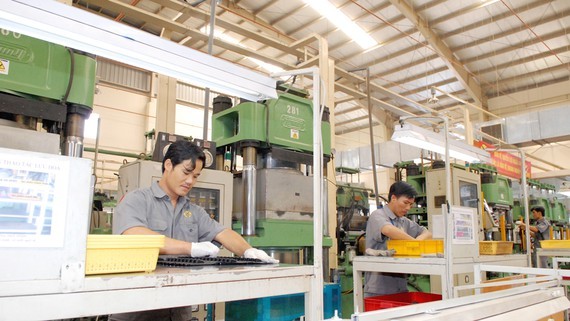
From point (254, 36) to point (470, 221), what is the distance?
258cm

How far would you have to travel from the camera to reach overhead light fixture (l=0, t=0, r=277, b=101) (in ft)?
4.12

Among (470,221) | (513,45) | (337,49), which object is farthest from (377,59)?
(470,221)

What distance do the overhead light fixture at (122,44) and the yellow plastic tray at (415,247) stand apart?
1.63 m

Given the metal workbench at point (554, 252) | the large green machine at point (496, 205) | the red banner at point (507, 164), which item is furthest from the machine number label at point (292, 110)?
the red banner at point (507, 164)

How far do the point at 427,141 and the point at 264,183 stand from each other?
1156mm

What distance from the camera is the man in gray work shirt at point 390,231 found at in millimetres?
3086

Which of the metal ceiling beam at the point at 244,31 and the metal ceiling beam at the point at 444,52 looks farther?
the metal ceiling beam at the point at 444,52

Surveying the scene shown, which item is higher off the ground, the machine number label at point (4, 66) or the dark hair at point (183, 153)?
the machine number label at point (4, 66)

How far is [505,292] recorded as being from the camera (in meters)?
1.64

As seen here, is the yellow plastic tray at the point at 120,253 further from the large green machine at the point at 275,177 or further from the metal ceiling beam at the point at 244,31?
the metal ceiling beam at the point at 244,31

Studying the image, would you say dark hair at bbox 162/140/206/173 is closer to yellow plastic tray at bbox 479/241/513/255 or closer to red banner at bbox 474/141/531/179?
yellow plastic tray at bbox 479/241/513/255

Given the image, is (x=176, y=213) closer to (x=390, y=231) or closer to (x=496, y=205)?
(x=390, y=231)

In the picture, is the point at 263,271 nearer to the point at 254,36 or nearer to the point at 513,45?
the point at 254,36

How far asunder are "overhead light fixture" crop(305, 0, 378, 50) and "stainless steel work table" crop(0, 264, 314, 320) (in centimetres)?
531
